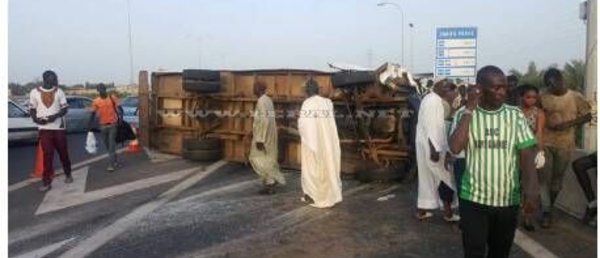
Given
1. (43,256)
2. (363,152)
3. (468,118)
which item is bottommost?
(43,256)

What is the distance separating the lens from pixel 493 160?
4668 millimetres

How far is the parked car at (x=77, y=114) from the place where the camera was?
2489 cm

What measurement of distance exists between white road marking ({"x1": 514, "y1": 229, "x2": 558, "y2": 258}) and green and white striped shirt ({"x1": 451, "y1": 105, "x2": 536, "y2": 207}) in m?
2.06

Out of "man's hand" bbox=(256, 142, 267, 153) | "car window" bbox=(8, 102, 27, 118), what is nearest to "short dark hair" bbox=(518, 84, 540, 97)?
"man's hand" bbox=(256, 142, 267, 153)

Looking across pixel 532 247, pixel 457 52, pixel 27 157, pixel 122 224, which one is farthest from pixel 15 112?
pixel 532 247

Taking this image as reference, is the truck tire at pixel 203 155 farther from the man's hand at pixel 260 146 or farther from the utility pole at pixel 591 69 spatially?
the utility pole at pixel 591 69

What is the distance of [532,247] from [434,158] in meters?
1.37

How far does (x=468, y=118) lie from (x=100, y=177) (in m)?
8.52

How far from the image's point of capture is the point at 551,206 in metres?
7.82

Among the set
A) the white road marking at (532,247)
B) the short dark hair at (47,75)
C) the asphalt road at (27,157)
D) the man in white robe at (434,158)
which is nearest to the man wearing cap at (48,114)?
the short dark hair at (47,75)

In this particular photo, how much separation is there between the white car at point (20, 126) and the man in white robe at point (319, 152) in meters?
11.7

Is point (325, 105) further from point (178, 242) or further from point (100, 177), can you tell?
point (100, 177)

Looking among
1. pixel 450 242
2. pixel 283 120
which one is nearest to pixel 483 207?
pixel 450 242

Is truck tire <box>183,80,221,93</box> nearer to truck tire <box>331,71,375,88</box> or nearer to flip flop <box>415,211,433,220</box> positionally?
truck tire <box>331,71,375,88</box>
